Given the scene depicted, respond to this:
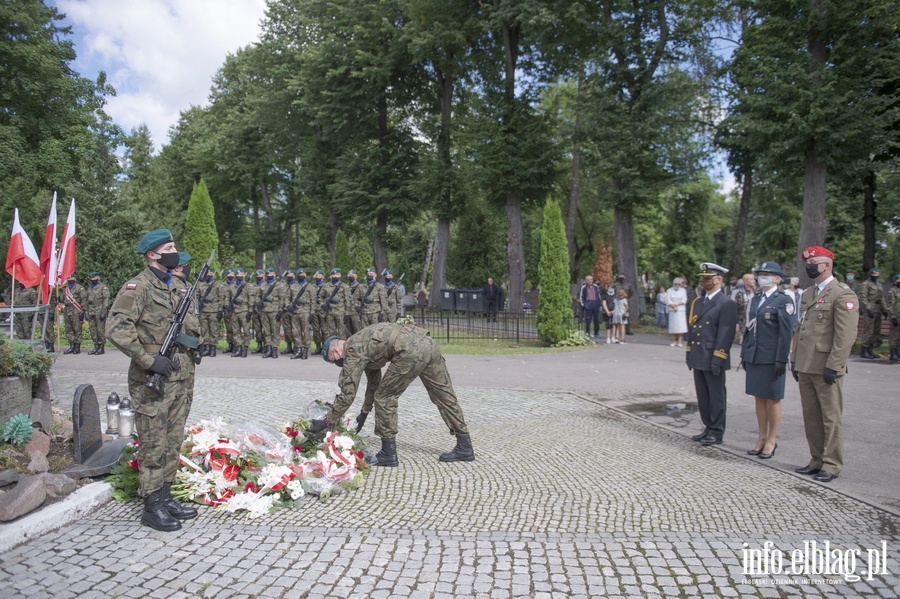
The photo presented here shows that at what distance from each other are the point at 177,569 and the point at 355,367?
229 centimetres

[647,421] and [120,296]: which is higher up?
[120,296]

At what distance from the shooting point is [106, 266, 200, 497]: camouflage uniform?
458cm

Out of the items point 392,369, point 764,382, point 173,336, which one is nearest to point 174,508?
point 173,336

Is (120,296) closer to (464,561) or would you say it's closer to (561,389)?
(464,561)

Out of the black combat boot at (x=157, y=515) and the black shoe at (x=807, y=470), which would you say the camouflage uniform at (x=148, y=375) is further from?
the black shoe at (x=807, y=470)

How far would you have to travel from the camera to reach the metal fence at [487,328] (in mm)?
19266

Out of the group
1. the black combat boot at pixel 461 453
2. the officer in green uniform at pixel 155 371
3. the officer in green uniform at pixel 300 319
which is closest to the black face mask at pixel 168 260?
the officer in green uniform at pixel 155 371

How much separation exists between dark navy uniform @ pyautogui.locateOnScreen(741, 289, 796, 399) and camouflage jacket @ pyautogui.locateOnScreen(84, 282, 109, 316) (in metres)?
15.1

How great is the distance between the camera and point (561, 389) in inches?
418

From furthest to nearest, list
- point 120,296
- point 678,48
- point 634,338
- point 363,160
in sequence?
point 363,160, point 678,48, point 634,338, point 120,296

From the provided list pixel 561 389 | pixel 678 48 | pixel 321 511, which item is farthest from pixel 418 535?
pixel 678 48

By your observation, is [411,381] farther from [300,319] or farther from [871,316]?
[871,316]

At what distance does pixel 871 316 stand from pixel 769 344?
10.2 meters

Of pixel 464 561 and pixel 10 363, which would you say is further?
pixel 10 363
